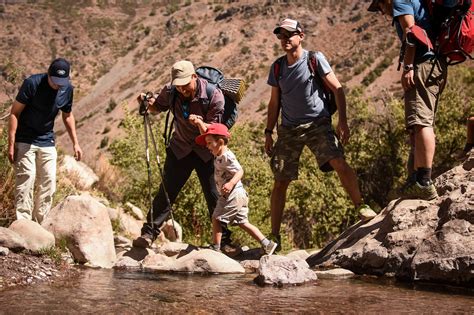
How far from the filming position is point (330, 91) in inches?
256

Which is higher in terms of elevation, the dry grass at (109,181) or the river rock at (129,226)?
the dry grass at (109,181)

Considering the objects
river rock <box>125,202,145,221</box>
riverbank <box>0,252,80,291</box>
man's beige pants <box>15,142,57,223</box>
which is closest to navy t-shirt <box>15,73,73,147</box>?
man's beige pants <box>15,142,57,223</box>

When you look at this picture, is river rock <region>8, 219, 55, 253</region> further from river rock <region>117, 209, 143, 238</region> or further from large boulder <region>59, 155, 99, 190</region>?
large boulder <region>59, 155, 99, 190</region>

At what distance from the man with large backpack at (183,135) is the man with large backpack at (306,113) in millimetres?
715

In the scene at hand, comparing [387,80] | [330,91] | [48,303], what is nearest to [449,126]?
[330,91]

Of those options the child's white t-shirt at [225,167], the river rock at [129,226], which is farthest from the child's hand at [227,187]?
the river rock at [129,226]

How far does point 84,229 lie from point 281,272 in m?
2.18

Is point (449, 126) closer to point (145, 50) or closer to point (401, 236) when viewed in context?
point (401, 236)

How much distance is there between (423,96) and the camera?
541 centimetres

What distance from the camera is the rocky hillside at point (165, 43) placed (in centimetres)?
5956

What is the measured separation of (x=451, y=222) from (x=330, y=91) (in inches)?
78.7

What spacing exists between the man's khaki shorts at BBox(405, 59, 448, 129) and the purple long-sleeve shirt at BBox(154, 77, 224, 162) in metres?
1.99

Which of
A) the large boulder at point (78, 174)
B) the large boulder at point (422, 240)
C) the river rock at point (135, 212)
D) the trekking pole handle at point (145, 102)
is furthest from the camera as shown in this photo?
the large boulder at point (78, 174)

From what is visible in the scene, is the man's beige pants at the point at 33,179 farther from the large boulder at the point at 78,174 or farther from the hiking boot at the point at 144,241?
the large boulder at the point at 78,174
